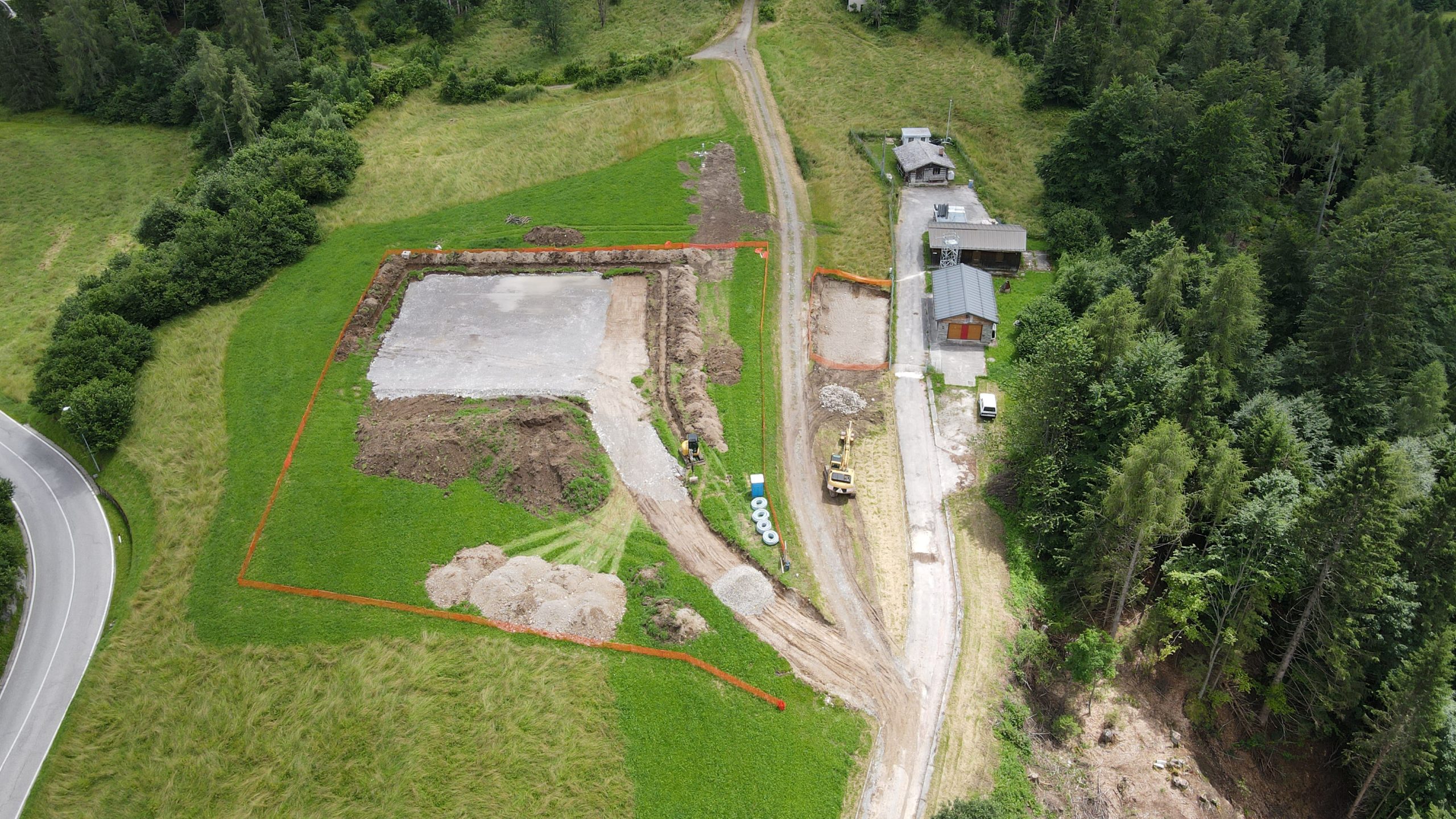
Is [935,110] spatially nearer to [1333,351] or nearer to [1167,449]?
[1333,351]

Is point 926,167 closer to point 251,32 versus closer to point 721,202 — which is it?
point 721,202

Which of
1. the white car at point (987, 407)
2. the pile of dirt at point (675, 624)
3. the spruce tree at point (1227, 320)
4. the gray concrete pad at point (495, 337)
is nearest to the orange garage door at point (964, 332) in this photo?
the white car at point (987, 407)

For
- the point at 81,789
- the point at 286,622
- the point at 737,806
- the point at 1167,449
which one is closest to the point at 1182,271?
the point at 1167,449

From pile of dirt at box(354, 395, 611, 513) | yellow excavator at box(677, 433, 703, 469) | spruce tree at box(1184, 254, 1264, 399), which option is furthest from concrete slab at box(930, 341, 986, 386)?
pile of dirt at box(354, 395, 611, 513)

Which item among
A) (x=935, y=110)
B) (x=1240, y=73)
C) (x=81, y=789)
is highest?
(x=1240, y=73)

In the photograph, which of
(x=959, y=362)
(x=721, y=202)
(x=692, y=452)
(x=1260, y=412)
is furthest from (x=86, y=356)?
(x=1260, y=412)

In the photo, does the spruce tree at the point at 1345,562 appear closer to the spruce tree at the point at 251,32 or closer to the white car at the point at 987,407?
the white car at the point at 987,407
